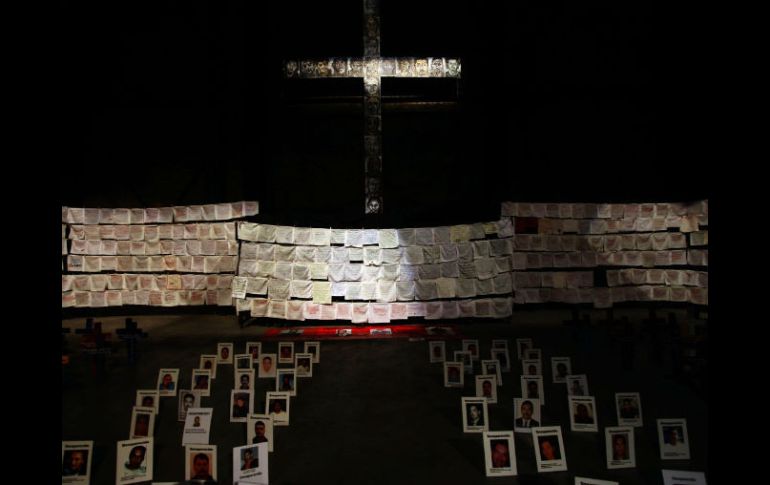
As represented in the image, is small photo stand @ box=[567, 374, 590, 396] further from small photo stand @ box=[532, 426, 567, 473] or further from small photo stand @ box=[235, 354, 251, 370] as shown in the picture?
small photo stand @ box=[235, 354, 251, 370]

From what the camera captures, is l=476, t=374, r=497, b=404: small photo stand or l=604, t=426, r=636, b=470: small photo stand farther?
l=476, t=374, r=497, b=404: small photo stand

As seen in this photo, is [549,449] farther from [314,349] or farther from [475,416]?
[314,349]

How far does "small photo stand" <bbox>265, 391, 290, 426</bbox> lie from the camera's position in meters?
6.63

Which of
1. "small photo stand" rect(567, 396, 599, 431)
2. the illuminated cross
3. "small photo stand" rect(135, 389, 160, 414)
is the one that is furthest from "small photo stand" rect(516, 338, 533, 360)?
"small photo stand" rect(135, 389, 160, 414)

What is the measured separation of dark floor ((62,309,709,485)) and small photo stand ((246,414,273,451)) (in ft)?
1.03

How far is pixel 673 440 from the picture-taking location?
5578mm

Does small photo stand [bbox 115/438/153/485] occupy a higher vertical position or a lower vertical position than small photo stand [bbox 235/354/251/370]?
lower

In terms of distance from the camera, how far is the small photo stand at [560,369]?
7902mm

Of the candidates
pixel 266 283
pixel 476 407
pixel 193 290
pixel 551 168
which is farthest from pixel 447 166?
pixel 476 407

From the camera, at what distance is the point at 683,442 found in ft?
18.3

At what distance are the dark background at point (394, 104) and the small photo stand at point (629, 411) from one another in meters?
8.39

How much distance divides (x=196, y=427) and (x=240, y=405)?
0.92 m

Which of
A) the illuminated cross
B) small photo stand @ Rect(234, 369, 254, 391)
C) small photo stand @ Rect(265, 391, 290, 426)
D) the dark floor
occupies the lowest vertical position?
the dark floor

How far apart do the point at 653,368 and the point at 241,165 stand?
11584mm
